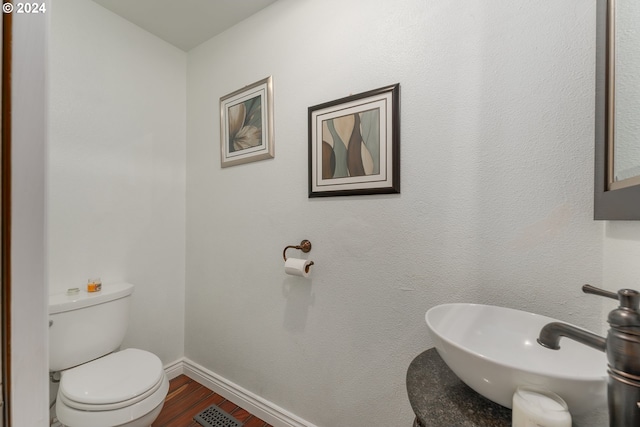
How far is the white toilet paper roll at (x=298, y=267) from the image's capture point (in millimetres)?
1280

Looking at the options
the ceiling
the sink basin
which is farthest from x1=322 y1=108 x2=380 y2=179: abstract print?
the ceiling

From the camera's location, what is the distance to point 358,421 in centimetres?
121

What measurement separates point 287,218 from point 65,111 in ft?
4.36

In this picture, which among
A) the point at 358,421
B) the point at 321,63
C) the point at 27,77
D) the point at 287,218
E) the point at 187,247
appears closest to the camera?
the point at 27,77

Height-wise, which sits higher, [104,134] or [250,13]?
[250,13]

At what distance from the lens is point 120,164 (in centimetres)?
163

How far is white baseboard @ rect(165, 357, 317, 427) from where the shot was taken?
1425mm

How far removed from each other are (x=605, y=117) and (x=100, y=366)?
2.21 m

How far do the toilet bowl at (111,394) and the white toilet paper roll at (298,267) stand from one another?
0.77 metres

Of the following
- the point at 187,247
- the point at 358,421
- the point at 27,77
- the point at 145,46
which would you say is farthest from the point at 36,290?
the point at 145,46

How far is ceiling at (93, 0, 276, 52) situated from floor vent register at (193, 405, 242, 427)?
7.84 ft

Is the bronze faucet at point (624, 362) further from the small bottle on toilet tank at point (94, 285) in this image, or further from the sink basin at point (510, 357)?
the small bottle on toilet tank at point (94, 285)

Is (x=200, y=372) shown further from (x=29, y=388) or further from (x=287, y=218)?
(x=29, y=388)

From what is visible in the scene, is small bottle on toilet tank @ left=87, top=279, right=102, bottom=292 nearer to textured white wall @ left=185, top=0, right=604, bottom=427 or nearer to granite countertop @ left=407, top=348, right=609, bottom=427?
textured white wall @ left=185, top=0, right=604, bottom=427
